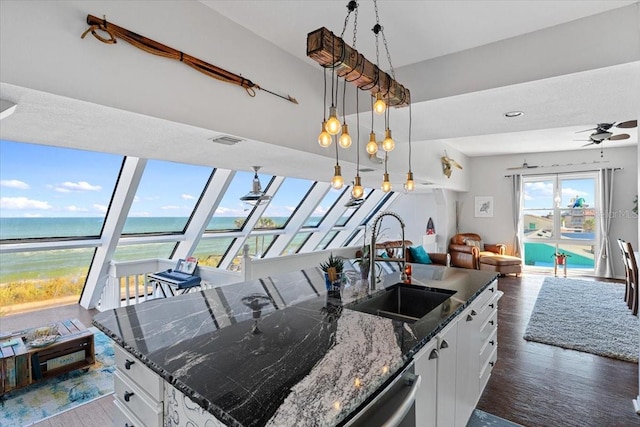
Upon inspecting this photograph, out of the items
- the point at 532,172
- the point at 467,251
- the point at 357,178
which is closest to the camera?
the point at 357,178

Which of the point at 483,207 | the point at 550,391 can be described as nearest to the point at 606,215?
the point at 483,207

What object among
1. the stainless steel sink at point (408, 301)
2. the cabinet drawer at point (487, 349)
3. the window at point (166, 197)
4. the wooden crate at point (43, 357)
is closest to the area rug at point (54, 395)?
the wooden crate at point (43, 357)

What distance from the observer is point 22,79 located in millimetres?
1319

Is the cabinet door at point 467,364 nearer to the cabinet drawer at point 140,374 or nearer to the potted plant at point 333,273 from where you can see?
the potted plant at point 333,273

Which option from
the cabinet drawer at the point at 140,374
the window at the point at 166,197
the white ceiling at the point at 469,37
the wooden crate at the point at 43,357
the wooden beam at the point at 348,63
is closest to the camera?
the cabinet drawer at the point at 140,374

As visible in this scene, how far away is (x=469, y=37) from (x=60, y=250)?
5044mm

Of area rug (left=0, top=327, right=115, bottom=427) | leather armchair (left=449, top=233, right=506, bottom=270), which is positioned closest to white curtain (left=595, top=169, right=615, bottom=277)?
leather armchair (left=449, top=233, right=506, bottom=270)

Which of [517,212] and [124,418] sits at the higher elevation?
[517,212]

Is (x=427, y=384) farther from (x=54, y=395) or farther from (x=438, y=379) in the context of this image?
(x=54, y=395)

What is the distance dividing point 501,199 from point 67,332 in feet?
29.2

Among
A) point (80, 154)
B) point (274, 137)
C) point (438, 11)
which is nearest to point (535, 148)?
point (438, 11)

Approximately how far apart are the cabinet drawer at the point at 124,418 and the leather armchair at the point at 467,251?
22.6 ft

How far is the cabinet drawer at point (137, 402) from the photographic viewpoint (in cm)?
118

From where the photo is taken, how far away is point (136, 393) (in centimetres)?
130
